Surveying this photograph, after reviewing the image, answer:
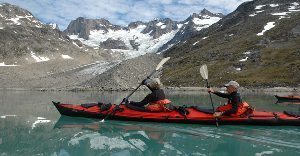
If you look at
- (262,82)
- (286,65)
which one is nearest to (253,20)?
(286,65)

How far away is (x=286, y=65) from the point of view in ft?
294

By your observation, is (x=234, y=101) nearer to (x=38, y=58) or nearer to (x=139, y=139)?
(x=139, y=139)

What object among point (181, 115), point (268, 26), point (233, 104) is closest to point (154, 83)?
point (181, 115)

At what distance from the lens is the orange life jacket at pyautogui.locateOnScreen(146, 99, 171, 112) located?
22.9m

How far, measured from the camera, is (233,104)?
21.8m

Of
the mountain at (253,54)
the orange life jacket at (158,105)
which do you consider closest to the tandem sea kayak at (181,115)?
the orange life jacket at (158,105)

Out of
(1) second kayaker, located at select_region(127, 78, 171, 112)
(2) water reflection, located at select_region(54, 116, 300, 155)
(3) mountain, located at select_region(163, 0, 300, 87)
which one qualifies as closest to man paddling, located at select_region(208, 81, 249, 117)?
(2) water reflection, located at select_region(54, 116, 300, 155)

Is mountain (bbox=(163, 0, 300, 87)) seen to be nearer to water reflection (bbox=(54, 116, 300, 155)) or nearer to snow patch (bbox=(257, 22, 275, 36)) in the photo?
snow patch (bbox=(257, 22, 275, 36))

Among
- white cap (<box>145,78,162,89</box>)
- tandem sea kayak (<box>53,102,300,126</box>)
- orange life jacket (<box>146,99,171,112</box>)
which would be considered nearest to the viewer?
tandem sea kayak (<box>53,102,300,126</box>)

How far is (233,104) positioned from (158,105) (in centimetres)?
435

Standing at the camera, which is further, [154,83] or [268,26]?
[268,26]

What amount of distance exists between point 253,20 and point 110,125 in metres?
131

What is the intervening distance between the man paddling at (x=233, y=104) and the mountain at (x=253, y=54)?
5783cm

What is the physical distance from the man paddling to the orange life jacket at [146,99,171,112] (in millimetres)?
3021
